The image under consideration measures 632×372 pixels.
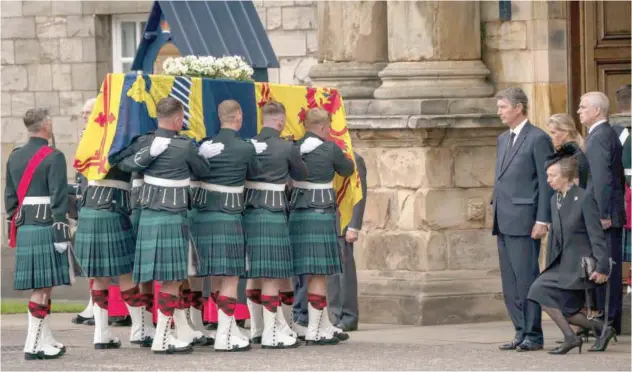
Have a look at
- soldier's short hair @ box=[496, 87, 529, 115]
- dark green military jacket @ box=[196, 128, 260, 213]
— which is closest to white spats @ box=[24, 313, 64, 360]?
dark green military jacket @ box=[196, 128, 260, 213]

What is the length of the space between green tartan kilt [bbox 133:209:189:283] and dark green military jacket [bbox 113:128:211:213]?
69 millimetres

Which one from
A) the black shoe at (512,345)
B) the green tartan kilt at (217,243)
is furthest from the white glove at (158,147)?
the black shoe at (512,345)

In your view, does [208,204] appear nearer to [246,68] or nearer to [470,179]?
[246,68]

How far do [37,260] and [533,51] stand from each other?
4.82m

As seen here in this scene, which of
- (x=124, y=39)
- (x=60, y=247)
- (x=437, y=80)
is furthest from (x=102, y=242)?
(x=124, y=39)

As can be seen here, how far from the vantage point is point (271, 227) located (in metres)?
13.0

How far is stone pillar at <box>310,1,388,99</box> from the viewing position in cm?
1575

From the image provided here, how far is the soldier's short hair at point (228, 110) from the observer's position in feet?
42.3

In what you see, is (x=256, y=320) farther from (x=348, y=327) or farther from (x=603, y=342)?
(x=603, y=342)

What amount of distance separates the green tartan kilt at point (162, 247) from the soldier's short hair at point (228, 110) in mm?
764

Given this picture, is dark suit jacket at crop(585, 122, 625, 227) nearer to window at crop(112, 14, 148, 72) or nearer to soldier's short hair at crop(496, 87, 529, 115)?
soldier's short hair at crop(496, 87, 529, 115)

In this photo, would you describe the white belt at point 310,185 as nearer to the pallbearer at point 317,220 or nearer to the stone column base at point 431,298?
the pallbearer at point 317,220

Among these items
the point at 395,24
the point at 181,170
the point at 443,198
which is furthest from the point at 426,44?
the point at 181,170

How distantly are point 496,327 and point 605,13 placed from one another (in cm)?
293
